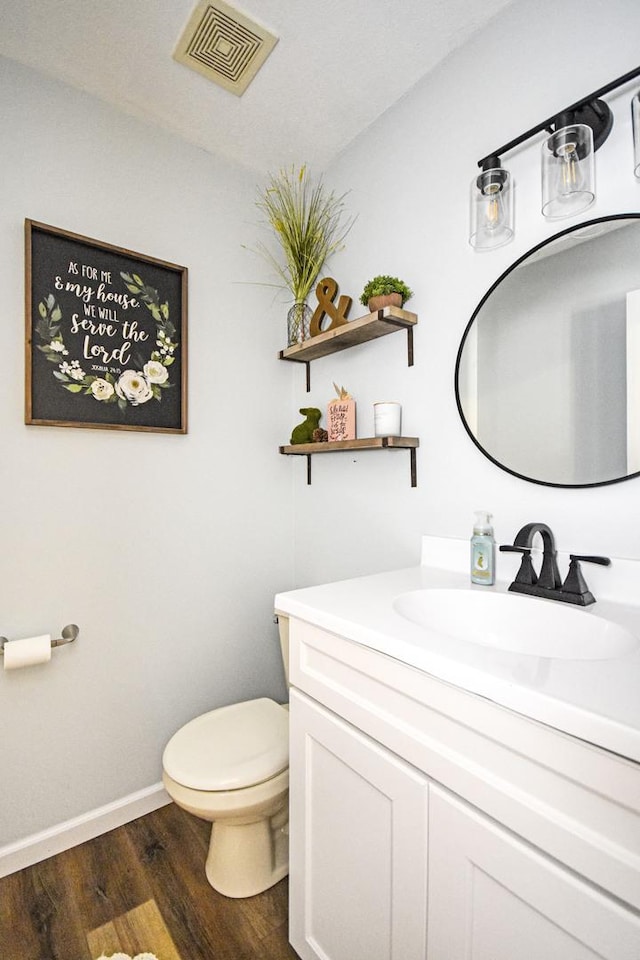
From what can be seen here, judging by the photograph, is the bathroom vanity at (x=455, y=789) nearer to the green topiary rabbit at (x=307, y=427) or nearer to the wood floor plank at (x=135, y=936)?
the wood floor plank at (x=135, y=936)

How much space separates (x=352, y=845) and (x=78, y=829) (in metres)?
1.13

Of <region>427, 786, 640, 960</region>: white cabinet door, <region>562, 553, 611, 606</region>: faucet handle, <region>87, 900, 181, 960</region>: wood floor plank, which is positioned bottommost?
<region>87, 900, 181, 960</region>: wood floor plank

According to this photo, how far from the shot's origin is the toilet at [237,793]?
1.31m

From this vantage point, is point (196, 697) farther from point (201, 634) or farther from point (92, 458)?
point (92, 458)

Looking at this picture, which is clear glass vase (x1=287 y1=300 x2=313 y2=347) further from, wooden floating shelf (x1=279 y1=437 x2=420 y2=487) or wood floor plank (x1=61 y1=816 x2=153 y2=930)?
wood floor plank (x1=61 y1=816 x2=153 y2=930)

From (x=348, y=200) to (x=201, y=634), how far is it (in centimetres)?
179

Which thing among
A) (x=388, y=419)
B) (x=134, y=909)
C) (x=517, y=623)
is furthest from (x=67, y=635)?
(x=517, y=623)

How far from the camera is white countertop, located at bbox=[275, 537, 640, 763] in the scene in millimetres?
615

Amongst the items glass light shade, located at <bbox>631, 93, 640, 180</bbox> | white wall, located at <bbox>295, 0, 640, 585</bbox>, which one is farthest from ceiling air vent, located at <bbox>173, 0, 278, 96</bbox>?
glass light shade, located at <bbox>631, 93, 640, 180</bbox>

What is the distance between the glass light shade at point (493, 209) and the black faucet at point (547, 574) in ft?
2.40

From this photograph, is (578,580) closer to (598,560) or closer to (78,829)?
(598,560)

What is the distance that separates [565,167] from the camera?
1078 mm

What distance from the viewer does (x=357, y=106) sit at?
170cm

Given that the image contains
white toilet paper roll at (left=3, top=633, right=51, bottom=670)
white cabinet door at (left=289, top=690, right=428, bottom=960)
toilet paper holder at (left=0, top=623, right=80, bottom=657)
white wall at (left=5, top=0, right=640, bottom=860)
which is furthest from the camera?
toilet paper holder at (left=0, top=623, right=80, bottom=657)
